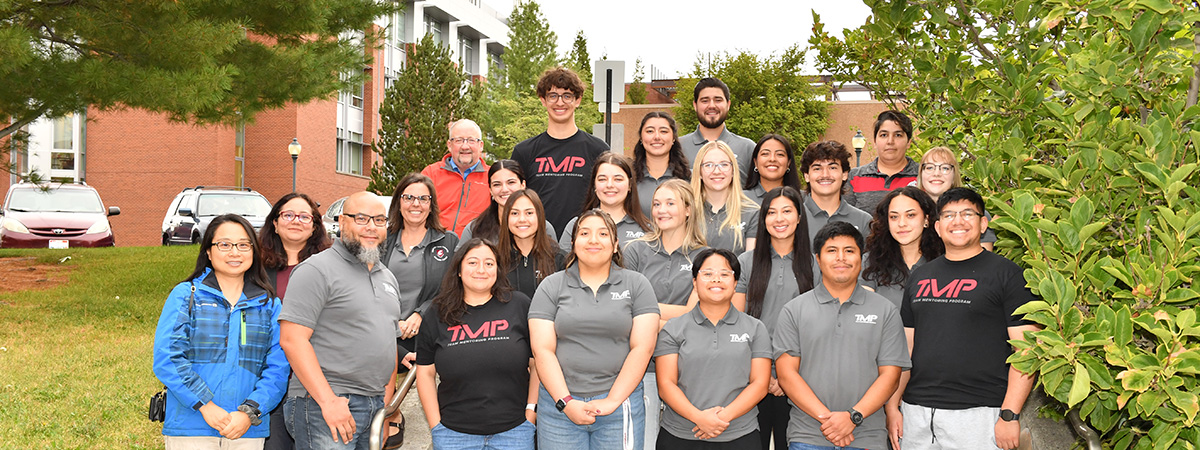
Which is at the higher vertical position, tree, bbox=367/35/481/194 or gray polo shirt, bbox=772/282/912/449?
tree, bbox=367/35/481/194

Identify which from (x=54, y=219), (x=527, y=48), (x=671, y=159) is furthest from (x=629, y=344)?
(x=527, y=48)

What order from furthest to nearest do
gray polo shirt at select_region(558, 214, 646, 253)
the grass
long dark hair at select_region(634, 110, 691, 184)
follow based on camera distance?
the grass, long dark hair at select_region(634, 110, 691, 184), gray polo shirt at select_region(558, 214, 646, 253)

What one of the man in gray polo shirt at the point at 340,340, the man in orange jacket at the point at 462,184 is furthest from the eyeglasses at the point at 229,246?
the man in orange jacket at the point at 462,184

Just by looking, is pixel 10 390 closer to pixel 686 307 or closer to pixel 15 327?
pixel 15 327

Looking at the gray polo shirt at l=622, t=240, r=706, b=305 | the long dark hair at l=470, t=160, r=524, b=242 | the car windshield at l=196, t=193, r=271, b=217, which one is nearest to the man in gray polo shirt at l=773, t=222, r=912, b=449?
the gray polo shirt at l=622, t=240, r=706, b=305

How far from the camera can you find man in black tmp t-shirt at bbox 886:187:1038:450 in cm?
392

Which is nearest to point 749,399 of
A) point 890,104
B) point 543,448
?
point 543,448

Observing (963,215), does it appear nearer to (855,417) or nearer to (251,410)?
(855,417)

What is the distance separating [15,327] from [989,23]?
11599 mm

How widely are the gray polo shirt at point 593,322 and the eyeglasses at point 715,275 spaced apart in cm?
28

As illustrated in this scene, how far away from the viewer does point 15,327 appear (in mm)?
10633

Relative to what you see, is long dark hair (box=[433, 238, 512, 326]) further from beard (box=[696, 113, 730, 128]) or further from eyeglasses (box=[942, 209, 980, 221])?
beard (box=[696, 113, 730, 128])

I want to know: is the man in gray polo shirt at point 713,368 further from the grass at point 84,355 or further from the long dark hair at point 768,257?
the grass at point 84,355

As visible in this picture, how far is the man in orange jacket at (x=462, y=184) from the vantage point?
6.32 m
